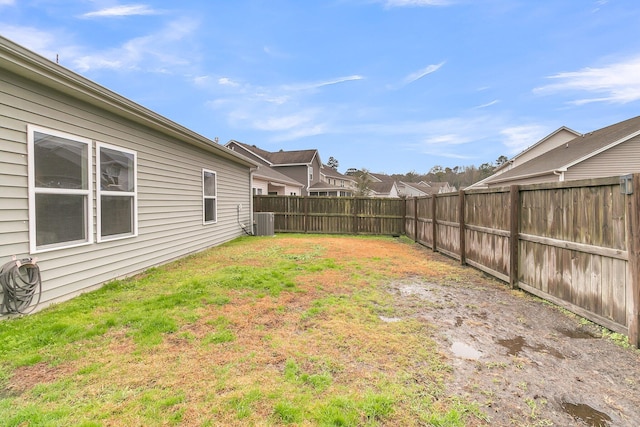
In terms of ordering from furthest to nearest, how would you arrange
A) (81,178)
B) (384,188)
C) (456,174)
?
1. (456,174)
2. (384,188)
3. (81,178)

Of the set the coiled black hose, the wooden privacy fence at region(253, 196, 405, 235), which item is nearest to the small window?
the wooden privacy fence at region(253, 196, 405, 235)

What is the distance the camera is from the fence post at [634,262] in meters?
2.69

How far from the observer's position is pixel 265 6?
968 centimetres

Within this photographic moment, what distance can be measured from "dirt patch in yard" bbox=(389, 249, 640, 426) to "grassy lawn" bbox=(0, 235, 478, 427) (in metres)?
0.23

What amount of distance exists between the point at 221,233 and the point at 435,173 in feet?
236

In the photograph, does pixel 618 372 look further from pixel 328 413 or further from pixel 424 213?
pixel 424 213

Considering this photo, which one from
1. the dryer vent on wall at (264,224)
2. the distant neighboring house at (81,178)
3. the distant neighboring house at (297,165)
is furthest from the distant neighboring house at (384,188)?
the distant neighboring house at (81,178)

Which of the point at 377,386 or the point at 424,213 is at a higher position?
the point at 424,213

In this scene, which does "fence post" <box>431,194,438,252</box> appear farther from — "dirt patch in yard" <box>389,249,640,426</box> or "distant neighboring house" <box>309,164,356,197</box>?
"distant neighboring house" <box>309,164,356,197</box>

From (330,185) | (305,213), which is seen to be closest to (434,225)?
(305,213)

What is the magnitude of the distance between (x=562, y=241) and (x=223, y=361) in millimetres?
4212

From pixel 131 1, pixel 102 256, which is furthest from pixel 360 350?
pixel 131 1

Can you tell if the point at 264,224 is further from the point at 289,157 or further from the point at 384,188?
the point at 384,188

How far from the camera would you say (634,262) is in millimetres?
2707
